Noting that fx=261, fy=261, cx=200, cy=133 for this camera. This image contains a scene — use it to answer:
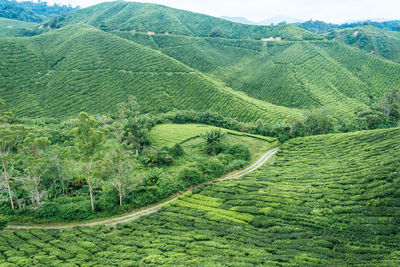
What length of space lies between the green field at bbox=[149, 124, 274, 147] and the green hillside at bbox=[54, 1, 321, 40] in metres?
82.2

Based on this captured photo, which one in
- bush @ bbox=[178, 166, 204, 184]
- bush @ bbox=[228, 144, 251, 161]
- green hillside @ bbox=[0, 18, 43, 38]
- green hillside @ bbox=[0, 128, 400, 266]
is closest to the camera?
green hillside @ bbox=[0, 128, 400, 266]

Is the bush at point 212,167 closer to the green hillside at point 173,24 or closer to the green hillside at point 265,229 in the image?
the green hillside at point 265,229

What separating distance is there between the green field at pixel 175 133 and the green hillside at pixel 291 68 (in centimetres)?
3439

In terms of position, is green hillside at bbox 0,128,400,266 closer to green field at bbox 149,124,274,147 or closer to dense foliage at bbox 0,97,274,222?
dense foliage at bbox 0,97,274,222

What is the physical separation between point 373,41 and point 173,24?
101114 millimetres

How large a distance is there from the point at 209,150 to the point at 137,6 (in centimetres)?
14250

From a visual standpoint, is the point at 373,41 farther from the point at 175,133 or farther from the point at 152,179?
the point at 152,179

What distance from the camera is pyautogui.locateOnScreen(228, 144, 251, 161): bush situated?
4655 cm

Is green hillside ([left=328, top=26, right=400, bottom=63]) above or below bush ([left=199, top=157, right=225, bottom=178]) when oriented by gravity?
above

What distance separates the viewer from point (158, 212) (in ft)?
100

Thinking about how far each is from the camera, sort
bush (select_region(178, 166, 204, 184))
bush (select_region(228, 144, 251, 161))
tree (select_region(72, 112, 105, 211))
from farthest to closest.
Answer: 1. bush (select_region(228, 144, 251, 161))
2. bush (select_region(178, 166, 204, 184))
3. tree (select_region(72, 112, 105, 211))

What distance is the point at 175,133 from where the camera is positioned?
57188 millimetres

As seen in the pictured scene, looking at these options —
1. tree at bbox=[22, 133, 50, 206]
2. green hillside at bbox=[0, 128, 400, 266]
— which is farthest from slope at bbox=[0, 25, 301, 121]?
tree at bbox=[22, 133, 50, 206]

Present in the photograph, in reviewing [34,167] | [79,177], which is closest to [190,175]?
[79,177]
